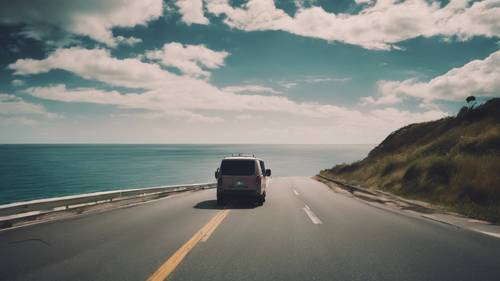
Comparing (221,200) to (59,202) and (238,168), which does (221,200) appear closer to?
(238,168)

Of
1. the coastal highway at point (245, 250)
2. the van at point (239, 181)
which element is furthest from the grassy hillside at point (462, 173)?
the van at point (239, 181)

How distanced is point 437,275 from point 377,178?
23922mm

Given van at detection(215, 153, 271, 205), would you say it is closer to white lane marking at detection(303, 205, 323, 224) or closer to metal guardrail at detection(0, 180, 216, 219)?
white lane marking at detection(303, 205, 323, 224)

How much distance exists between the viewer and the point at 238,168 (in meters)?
14.3

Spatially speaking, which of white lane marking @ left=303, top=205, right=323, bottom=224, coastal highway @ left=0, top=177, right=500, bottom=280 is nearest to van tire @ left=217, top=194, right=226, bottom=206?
white lane marking @ left=303, top=205, right=323, bottom=224

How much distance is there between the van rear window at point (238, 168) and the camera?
46.6 ft

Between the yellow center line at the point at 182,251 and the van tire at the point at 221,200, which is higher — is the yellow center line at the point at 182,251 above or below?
above

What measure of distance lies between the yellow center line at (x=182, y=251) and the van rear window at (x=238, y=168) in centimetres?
397

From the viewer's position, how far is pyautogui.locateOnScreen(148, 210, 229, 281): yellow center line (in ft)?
15.6

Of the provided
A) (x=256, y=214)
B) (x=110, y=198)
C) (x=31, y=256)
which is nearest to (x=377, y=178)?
(x=256, y=214)

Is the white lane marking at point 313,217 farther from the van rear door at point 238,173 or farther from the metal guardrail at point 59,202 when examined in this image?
the metal guardrail at point 59,202

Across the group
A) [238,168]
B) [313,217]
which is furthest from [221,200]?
[313,217]

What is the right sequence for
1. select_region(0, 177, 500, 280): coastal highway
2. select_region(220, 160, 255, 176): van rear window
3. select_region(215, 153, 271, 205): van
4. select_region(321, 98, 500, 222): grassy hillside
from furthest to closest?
select_region(220, 160, 255, 176): van rear window < select_region(215, 153, 271, 205): van < select_region(321, 98, 500, 222): grassy hillside < select_region(0, 177, 500, 280): coastal highway

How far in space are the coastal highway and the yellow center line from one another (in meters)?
0.02
